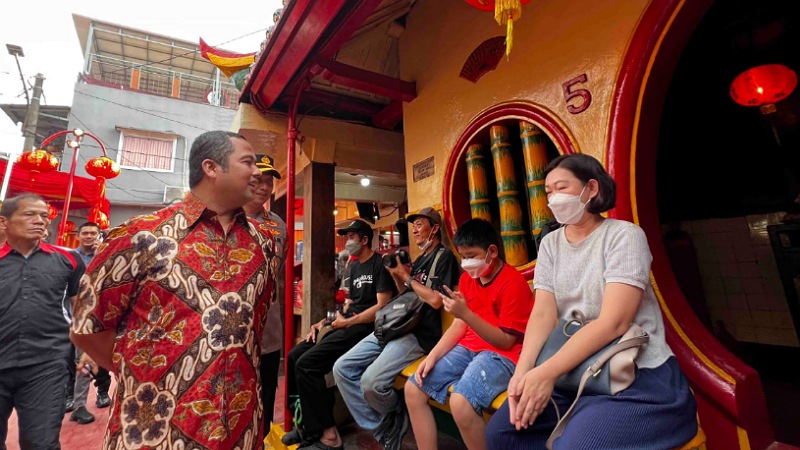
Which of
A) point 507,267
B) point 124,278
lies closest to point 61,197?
point 124,278

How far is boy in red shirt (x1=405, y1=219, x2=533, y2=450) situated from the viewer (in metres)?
1.86

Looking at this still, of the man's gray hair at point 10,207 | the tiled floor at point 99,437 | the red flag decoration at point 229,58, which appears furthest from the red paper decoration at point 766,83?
the man's gray hair at point 10,207

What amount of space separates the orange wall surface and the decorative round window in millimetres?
100

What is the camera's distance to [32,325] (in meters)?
2.35

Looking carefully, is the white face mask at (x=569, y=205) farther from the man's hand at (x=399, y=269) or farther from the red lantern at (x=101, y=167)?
the red lantern at (x=101, y=167)

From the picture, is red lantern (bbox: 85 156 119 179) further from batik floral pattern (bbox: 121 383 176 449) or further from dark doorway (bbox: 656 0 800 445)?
dark doorway (bbox: 656 0 800 445)

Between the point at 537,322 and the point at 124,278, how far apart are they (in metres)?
1.67

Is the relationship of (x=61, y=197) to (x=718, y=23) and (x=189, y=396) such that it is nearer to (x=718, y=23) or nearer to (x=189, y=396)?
(x=189, y=396)

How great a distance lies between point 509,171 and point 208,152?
7.49 ft

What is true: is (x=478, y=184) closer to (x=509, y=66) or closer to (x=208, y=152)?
(x=509, y=66)

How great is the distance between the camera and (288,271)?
3.12 m

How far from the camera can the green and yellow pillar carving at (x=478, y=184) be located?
3.11 m

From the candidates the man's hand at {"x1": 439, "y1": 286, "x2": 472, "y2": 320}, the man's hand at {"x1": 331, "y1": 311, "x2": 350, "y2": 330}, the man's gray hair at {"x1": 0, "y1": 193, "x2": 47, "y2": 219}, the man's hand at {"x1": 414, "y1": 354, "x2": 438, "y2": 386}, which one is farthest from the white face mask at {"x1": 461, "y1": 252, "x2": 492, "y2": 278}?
the man's gray hair at {"x1": 0, "y1": 193, "x2": 47, "y2": 219}

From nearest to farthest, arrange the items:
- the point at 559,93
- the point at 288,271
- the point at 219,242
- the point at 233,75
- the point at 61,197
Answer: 1. the point at 219,242
2. the point at 559,93
3. the point at 288,271
4. the point at 233,75
5. the point at 61,197
